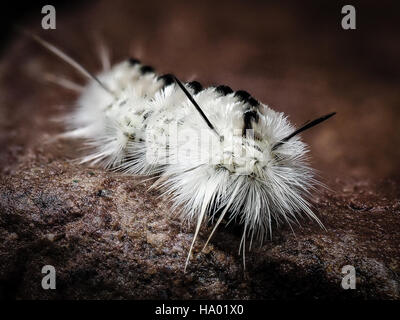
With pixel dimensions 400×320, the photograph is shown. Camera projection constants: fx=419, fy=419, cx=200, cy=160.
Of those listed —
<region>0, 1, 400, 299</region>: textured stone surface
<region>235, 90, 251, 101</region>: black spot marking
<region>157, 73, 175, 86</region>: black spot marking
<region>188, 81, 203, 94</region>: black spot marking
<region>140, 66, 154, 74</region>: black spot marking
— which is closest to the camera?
<region>0, 1, 400, 299</region>: textured stone surface

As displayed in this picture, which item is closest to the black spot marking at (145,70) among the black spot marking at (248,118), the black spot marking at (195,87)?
the black spot marking at (195,87)

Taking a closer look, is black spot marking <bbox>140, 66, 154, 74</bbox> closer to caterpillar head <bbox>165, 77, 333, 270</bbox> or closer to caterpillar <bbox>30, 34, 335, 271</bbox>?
caterpillar <bbox>30, 34, 335, 271</bbox>

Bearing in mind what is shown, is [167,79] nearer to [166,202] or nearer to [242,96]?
[242,96]

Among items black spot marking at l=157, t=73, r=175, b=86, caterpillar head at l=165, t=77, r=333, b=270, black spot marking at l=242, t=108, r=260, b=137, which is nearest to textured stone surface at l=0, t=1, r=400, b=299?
caterpillar head at l=165, t=77, r=333, b=270

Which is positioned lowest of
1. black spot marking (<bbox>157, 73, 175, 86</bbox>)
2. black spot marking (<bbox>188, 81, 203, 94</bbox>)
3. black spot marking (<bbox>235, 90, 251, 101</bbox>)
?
black spot marking (<bbox>235, 90, 251, 101</bbox>)
